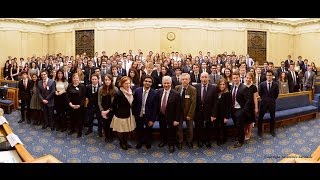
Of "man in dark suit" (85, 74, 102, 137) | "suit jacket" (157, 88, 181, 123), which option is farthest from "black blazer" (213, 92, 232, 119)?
"man in dark suit" (85, 74, 102, 137)

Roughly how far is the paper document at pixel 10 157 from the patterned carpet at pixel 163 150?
4.80ft

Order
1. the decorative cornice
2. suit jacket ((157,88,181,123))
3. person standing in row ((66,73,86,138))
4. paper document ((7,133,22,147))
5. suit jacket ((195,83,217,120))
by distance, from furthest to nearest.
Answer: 1. the decorative cornice
2. person standing in row ((66,73,86,138))
3. suit jacket ((195,83,217,120))
4. suit jacket ((157,88,181,123))
5. paper document ((7,133,22,147))

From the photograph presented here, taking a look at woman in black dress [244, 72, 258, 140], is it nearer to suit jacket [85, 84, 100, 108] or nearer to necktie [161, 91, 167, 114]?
necktie [161, 91, 167, 114]

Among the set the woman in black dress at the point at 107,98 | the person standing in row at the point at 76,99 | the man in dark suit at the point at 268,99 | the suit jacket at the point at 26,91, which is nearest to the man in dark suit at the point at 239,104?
the man in dark suit at the point at 268,99

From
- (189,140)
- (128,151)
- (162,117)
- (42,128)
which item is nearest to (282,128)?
(189,140)

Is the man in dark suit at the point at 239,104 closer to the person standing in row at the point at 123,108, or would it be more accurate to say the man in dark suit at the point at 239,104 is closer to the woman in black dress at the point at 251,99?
the woman in black dress at the point at 251,99

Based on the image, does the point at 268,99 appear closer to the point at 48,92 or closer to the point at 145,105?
the point at 145,105

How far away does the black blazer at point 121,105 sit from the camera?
4.92 metres

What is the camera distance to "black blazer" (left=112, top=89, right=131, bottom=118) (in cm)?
492

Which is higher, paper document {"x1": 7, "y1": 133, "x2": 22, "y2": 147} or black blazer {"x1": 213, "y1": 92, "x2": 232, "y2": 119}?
black blazer {"x1": 213, "y1": 92, "x2": 232, "y2": 119}

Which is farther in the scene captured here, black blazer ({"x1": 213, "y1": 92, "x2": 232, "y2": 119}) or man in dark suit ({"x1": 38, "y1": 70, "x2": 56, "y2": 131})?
man in dark suit ({"x1": 38, "y1": 70, "x2": 56, "y2": 131})

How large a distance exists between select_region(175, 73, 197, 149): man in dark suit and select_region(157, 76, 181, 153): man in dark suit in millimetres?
152

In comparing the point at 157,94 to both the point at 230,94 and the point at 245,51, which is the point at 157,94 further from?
the point at 245,51
